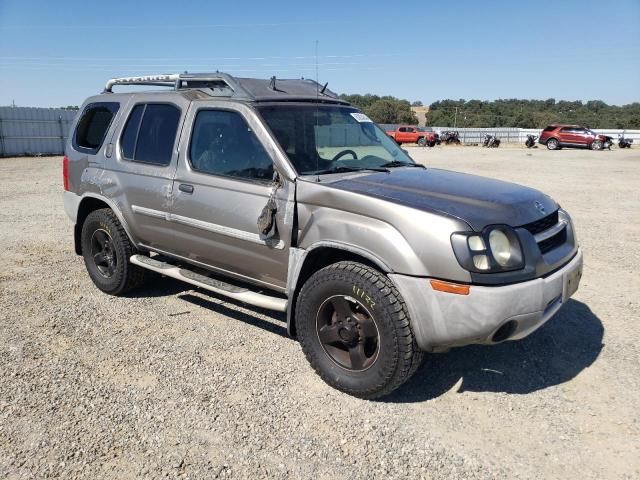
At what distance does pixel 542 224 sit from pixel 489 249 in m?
0.67

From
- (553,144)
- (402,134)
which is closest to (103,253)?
(553,144)

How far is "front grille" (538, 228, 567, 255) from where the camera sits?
10.7 feet

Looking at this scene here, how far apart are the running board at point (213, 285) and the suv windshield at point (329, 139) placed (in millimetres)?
948

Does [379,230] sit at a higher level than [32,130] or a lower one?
lower

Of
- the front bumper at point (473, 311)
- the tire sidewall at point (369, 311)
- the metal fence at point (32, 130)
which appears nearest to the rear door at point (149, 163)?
the tire sidewall at point (369, 311)

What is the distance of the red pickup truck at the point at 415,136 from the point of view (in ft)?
133

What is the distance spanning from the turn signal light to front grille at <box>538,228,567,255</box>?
0.71m

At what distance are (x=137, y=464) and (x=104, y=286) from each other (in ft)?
9.26

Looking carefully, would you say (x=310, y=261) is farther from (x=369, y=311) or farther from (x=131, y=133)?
(x=131, y=133)

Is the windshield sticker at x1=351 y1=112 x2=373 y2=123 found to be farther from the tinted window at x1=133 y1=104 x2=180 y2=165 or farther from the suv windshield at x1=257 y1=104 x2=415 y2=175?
the tinted window at x1=133 y1=104 x2=180 y2=165

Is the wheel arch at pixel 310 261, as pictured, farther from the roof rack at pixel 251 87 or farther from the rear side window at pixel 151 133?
the rear side window at pixel 151 133

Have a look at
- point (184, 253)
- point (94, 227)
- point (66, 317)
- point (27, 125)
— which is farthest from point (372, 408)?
point (27, 125)

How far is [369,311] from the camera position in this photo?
10.3 feet

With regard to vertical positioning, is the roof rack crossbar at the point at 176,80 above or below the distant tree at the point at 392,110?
below
